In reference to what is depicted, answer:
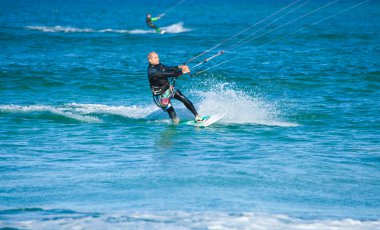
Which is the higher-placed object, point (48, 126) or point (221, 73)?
point (221, 73)

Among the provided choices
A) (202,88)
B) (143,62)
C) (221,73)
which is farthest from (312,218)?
(143,62)

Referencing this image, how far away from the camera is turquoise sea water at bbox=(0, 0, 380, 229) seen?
6.61 m

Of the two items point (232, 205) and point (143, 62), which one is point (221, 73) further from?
point (232, 205)

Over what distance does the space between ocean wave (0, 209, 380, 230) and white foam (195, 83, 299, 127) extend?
20.5 feet

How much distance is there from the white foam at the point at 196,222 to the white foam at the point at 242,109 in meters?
6.26

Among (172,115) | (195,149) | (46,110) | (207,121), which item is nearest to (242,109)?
(207,121)

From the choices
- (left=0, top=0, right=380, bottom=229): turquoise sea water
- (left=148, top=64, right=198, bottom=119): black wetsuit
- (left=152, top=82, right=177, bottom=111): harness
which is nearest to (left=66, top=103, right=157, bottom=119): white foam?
(left=0, top=0, right=380, bottom=229): turquoise sea water

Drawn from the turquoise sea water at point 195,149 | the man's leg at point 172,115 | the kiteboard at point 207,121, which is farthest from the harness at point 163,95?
the kiteboard at point 207,121

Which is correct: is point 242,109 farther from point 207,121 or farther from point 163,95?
point 163,95

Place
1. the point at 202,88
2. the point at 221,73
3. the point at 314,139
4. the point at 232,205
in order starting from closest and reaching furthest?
the point at 232,205 → the point at 314,139 → the point at 202,88 → the point at 221,73

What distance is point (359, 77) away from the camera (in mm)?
19719

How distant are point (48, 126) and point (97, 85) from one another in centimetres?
656

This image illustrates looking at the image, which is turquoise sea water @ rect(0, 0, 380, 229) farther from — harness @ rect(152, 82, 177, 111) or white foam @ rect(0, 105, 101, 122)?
harness @ rect(152, 82, 177, 111)

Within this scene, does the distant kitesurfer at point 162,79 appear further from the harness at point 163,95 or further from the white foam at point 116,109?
the white foam at point 116,109
